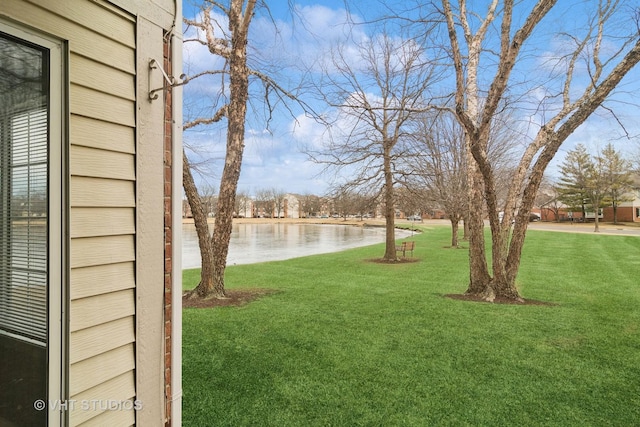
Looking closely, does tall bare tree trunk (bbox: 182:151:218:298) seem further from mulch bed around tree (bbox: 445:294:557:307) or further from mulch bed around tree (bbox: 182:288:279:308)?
mulch bed around tree (bbox: 445:294:557:307)

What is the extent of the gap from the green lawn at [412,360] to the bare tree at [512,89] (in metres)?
1.05

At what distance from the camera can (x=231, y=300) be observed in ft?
23.5

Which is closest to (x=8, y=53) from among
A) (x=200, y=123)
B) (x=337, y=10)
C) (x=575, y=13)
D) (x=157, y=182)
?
(x=157, y=182)

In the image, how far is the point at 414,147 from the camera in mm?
13453

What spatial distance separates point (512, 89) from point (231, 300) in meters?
7.30

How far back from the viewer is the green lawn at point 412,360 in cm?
300

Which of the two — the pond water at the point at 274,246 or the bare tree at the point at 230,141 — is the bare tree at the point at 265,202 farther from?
the bare tree at the point at 230,141

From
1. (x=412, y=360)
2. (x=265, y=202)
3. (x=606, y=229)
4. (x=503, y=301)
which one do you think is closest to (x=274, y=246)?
(x=503, y=301)

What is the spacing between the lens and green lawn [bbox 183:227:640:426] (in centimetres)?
300

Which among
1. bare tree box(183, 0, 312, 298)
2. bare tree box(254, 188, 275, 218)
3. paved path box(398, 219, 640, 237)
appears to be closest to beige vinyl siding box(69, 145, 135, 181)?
bare tree box(183, 0, 312, 298)

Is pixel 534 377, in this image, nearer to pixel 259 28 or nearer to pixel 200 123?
pixel 259 28

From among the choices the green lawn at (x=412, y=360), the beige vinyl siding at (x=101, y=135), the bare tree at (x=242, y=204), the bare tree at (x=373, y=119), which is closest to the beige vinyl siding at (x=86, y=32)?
the beige vinyl siding at (x=101, y=135)

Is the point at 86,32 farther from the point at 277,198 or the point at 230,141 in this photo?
the point at 277,198

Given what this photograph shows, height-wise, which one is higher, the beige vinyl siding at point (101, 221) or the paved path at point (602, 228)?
the beige vinyl siding at point (101, 221)
